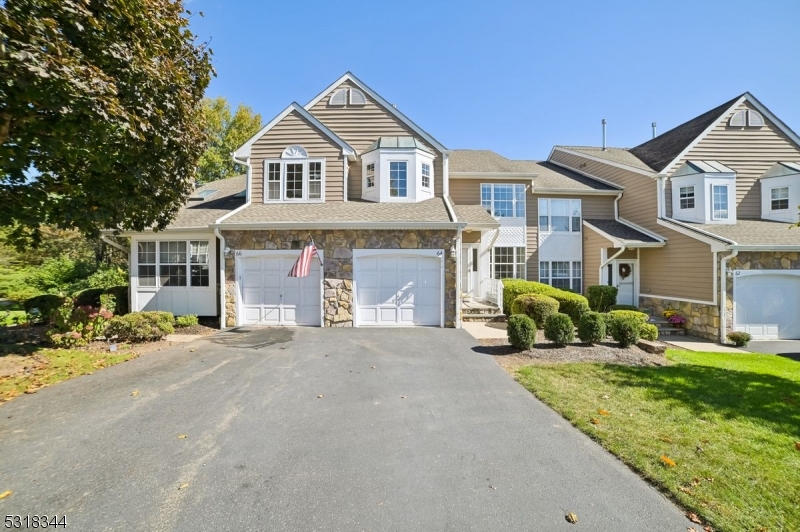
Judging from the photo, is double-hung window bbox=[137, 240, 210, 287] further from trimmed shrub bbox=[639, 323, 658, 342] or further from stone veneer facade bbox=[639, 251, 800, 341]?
stone veneer facade bbox=[639, 251, 800, 341]

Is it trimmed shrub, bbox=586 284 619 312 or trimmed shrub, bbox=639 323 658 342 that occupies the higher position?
trimmed shrub, bbox=586 284 619 312

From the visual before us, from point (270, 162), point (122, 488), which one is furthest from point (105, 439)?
point (270, 162)

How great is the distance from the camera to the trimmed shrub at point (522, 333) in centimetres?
836

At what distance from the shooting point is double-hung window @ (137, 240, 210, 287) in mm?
12227

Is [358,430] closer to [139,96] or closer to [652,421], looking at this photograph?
[652,421]

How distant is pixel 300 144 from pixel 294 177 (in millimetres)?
1274

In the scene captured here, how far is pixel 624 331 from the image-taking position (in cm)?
886

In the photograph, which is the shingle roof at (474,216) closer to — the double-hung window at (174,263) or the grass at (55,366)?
the double-hung window at (174,263)

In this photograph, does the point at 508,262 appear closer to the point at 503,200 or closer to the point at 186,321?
the point at 503,200

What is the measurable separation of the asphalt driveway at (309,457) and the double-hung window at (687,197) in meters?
13.8

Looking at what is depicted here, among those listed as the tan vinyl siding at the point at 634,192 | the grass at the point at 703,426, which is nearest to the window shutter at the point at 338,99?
the grass at the point at 703,426

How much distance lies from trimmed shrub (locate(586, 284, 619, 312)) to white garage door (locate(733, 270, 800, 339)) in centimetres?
367

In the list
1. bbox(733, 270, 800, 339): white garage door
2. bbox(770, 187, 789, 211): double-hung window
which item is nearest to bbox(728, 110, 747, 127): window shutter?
bbox(770, 187, 789, 211): double-hung window

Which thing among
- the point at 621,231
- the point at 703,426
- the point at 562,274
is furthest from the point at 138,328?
the point at 621,231
